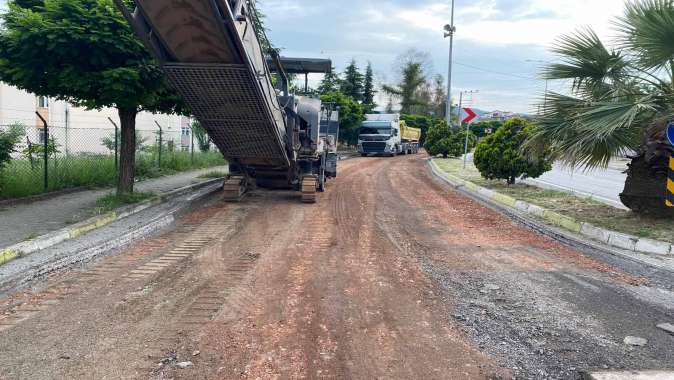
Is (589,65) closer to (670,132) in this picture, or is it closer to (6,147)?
(670,132)

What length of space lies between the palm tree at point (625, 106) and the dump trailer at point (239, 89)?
17.2 ft

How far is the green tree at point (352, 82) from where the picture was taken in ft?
178

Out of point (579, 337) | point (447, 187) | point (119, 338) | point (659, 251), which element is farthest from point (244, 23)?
point (447, 187)

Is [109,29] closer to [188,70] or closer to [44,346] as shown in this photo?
[188,70]

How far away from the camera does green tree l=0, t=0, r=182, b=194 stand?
8461 millimetres

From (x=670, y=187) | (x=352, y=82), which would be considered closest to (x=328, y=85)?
(x=352, y=82)

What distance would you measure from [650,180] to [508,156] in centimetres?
577

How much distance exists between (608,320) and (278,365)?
3403 millimetres

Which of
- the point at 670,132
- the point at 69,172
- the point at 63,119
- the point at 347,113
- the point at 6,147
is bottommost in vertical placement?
the point at 69,172

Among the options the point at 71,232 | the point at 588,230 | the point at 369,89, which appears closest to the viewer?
the point at 71,232

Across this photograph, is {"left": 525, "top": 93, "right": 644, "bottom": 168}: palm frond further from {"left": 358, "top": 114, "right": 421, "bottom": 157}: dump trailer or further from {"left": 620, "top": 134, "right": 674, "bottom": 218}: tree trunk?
{"left": 358, "top": 114, "right": 421, "bottom": 157}: dump trailer

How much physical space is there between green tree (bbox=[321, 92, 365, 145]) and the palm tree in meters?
26.6

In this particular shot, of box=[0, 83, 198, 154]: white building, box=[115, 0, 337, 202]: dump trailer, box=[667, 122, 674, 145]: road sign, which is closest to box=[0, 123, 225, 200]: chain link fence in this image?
box=[115, 0, 337, 202]: dump trailer

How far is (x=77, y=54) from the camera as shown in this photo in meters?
8.77
